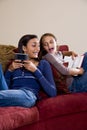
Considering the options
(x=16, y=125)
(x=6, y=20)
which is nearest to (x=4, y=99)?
(x=16, y=125)

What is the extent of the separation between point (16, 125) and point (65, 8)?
239 centimetres

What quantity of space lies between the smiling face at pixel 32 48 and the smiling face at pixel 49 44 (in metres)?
0.25

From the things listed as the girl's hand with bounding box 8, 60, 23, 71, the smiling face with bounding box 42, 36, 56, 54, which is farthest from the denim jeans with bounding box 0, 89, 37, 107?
the smiling face with bounding box 42, 36, 56, 54

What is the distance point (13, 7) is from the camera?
3439 millimetres

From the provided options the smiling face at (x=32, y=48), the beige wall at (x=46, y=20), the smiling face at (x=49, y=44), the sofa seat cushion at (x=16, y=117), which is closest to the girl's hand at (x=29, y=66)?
the smiling face at (x=32, y=48)

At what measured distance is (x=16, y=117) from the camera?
164 cm

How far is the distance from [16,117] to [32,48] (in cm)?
79

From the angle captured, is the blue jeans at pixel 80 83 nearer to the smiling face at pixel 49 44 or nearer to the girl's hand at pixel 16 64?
the smiling face at pixel 49 44

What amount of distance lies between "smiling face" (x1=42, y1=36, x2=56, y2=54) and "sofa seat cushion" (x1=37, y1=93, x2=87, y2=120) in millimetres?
649

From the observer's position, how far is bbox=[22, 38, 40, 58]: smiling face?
2.25m

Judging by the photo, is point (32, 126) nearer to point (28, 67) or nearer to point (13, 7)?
point (28, 67)

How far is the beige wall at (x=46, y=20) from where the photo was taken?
3.43m

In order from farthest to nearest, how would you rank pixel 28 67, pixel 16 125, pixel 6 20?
pixel 6 20 < pixel 28 67 < pixel 16 125

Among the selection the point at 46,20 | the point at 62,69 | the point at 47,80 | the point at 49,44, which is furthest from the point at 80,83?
the point at 46,20
